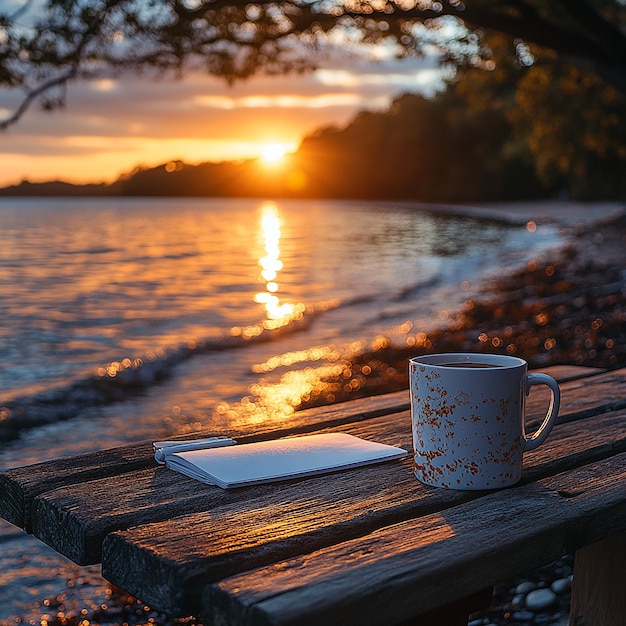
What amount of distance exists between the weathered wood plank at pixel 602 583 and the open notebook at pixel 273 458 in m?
0.65

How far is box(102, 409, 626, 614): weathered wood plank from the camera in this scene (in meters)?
1.02

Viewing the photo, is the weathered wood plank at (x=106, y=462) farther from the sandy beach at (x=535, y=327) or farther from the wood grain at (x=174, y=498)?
the sandy beach at (x=535, y=327)

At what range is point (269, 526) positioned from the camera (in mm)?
1146

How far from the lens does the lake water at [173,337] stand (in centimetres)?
590

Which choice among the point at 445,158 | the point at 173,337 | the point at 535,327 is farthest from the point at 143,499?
the point at 445,158

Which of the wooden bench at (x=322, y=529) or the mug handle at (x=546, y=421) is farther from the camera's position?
the mug handle at (x=546, y=421)

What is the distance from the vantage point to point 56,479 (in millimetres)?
1367

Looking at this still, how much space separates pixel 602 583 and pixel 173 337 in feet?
30.9

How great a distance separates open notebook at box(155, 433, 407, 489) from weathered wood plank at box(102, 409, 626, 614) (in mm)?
26

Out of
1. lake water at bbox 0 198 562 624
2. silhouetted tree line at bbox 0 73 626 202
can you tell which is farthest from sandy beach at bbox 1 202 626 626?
silhouetted tree line at bbox 0 73 626 202

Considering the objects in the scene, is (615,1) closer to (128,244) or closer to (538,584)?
(128,244)

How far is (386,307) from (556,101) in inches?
347

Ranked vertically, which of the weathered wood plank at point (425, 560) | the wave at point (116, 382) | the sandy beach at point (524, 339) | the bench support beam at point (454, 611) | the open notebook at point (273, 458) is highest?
the open notebook at point (273, 458)

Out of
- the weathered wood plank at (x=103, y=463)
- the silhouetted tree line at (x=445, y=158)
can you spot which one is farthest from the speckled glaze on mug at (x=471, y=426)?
the silhouetted tree line at (x=445, y=158)
